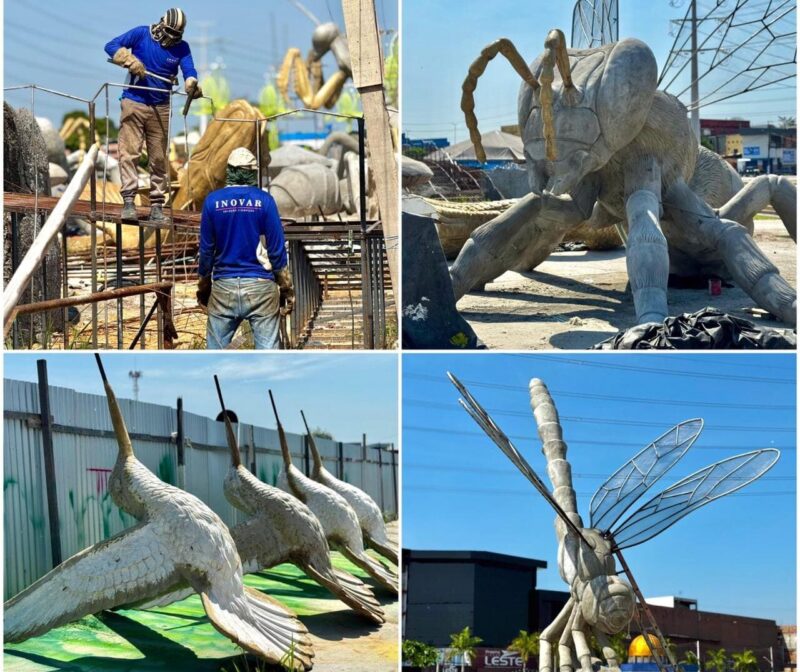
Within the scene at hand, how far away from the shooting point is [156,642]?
24.1 ft

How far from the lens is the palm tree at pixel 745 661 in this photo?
8656 mm

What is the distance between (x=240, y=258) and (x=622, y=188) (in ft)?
8.42

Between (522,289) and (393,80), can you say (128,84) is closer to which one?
(522,289)

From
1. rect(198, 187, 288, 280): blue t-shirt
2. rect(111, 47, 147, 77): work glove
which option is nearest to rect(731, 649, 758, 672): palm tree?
rect(198, 187, 288, 280): blue t-shirt

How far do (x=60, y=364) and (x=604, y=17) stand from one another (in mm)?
4070

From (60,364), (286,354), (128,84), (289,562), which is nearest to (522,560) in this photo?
(289,562)

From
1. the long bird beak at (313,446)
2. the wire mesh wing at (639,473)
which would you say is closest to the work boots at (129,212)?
the long bird beak at (313,446)

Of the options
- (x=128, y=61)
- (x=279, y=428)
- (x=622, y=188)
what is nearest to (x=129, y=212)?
(x=128, y=61)

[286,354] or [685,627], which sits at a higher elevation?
[286,354]

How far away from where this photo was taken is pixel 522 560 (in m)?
8.34

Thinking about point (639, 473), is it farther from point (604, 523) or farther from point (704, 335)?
point (704, 335)

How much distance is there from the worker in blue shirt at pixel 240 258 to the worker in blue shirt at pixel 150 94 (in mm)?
1002

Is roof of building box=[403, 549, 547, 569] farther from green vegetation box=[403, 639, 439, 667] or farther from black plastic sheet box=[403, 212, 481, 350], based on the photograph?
black plastic sheet box=[403, 212, 481, 350]

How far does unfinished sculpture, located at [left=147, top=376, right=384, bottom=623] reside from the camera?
25.9 ft
